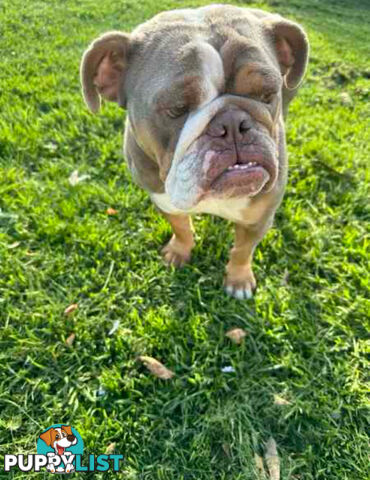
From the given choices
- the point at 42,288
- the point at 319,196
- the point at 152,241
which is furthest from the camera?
the point at 319,196

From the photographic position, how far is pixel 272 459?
2.01 m

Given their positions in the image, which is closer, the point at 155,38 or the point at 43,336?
the point at 155,38

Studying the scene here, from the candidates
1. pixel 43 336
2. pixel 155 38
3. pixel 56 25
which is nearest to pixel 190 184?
pixel 155 38

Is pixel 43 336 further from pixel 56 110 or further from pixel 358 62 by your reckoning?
pixel 358 62

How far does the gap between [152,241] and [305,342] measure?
4.33ft

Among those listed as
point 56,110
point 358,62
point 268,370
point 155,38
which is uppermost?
point 155,38

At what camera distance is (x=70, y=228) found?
3021 millimetres

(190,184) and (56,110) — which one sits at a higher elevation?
(190,184)

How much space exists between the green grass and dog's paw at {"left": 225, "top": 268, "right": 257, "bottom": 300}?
61 mm

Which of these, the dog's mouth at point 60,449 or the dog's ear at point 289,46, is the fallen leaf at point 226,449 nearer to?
the dog's mouth at point 60,449

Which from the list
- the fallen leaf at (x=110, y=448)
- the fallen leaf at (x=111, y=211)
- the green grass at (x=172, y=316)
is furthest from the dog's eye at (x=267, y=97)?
the fallen leaf at (x=110, y=448)

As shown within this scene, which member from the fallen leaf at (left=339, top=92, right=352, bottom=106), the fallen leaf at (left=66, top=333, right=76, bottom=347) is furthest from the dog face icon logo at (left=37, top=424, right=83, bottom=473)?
the fallen leaf at (left=339, top=92, right=352, bottom=106)

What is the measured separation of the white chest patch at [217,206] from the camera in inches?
84.1

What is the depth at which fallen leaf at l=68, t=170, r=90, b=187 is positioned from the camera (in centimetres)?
339
